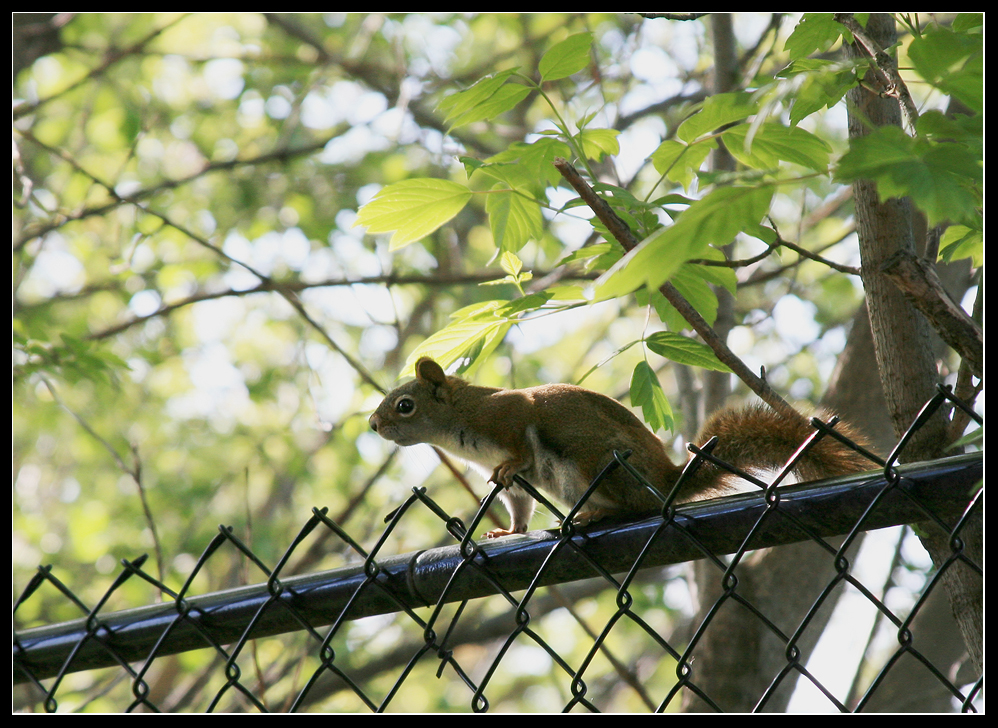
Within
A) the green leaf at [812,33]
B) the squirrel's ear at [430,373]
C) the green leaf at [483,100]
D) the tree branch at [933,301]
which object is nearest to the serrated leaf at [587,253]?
the green leaf at [483,100]

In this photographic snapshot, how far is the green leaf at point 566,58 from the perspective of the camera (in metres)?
1.76

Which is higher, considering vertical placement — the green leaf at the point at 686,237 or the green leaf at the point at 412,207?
the green leaf at the point at 412,207

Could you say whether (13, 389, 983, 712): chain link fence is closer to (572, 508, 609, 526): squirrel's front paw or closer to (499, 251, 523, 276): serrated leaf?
(572, 508, 609, 526): squirrel's front paw

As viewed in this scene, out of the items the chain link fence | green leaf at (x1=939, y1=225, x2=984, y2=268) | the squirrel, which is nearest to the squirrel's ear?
the squirrel

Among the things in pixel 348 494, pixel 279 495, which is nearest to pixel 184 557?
pixel 279 495

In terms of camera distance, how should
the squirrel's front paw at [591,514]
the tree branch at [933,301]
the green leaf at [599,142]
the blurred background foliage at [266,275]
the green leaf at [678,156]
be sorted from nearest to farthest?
the tree branch at [933,301]
the green leaf at [678,156]
the green leaf at [599,142]
the squirrel's front paw at [591,514]
the blurred background foliage at [266,275]

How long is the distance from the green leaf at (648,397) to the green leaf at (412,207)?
0.55 meters

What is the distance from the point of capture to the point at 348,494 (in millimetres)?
7219

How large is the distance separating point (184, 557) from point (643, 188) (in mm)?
5106

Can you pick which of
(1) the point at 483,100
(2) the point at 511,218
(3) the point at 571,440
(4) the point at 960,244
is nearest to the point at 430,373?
(3) the point at 571,440

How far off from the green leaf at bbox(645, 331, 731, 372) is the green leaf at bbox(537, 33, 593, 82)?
0.61 metres

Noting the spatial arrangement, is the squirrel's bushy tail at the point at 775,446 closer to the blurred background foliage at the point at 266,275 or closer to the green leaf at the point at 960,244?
the green leaf at the point at 960,244

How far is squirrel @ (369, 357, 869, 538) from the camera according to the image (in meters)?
1.90
